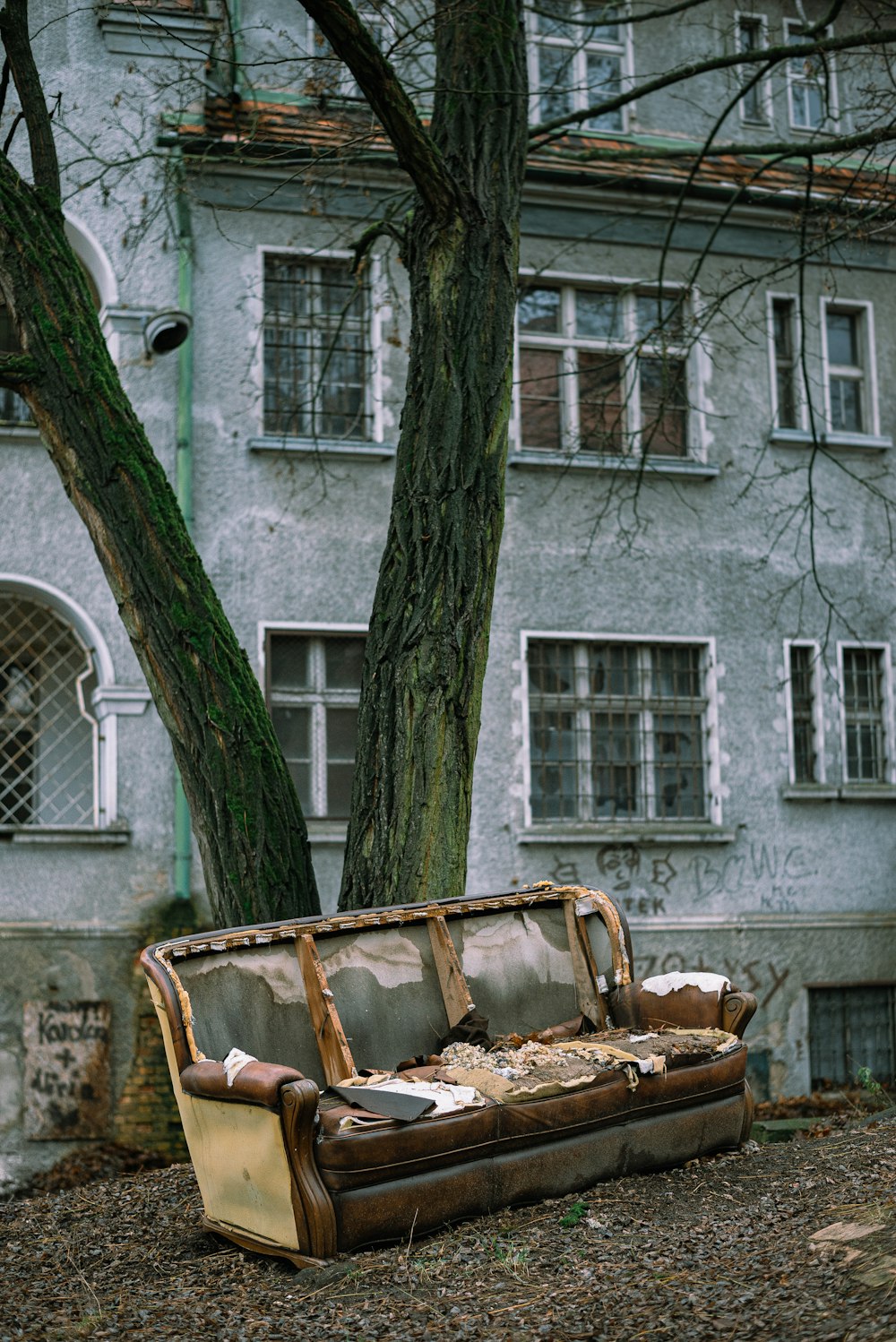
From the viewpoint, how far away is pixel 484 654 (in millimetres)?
7027

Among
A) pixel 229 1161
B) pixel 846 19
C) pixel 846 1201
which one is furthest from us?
pixel 846 19

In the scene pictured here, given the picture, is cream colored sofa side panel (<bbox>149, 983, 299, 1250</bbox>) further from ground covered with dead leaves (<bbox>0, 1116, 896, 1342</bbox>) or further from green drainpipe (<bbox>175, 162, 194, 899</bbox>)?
green drainpipe (<bbox>175, 162, 194, 899</bbox>)

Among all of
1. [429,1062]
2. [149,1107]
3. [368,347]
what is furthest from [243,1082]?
[368,347]

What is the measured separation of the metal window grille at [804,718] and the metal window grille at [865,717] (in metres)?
0.29

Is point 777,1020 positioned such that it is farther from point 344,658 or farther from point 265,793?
point 265,793

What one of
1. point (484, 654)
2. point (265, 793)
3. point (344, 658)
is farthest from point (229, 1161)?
point (344, 658)

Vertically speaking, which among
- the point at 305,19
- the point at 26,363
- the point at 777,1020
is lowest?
the point at 777,1020

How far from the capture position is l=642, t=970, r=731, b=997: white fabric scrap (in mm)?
6824

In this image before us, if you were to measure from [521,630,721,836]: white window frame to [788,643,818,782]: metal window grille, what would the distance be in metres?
0.75

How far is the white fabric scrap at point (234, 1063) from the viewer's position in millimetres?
5301

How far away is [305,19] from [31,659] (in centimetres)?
575

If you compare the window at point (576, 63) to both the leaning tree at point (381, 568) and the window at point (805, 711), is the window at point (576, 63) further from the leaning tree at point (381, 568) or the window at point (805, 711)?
the leaning tree at point (381, 568)

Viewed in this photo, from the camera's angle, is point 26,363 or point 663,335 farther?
point 663,335

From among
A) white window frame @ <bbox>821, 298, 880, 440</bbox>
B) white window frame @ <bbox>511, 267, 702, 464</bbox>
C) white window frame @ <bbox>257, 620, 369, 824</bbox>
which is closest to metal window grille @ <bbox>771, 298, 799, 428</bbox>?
white window frame @ <bbox>821, 298, 880, 440</bbox>
